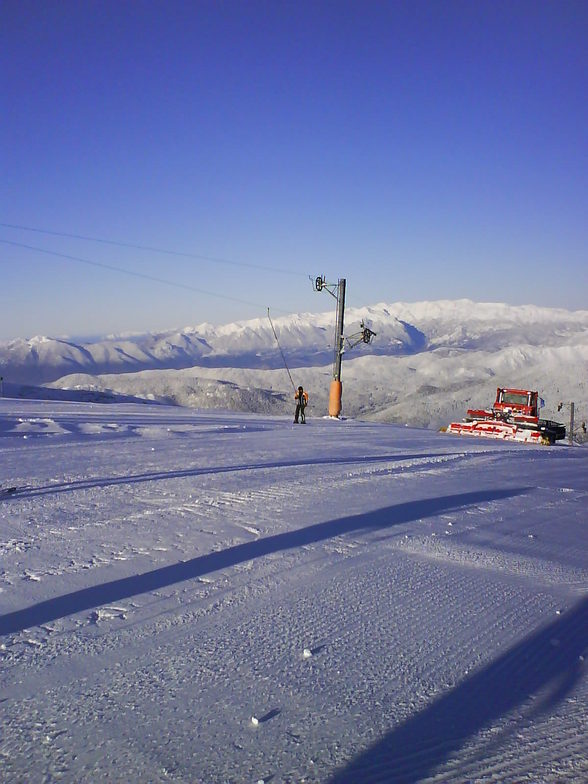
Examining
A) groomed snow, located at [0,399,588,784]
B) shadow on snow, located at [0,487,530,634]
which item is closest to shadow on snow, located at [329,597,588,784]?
groomed snow, located at [0,399,588,784]

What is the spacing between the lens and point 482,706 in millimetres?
3238

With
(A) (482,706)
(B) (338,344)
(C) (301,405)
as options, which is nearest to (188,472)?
(A) (482,706)

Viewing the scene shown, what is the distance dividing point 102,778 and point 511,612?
2.95 meters

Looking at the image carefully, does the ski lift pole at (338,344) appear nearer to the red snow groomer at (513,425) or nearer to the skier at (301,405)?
the skier at (301,405)

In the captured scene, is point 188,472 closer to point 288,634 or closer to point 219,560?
point 219,560

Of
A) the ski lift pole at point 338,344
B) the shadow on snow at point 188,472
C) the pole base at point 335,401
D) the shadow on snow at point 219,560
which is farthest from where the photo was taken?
the ski lift pole at point 338,344

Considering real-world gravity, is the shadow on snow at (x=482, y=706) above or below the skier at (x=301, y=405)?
below

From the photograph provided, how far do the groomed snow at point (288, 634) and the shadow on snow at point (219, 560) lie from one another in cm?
2

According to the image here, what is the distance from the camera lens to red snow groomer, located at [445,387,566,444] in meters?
22.0

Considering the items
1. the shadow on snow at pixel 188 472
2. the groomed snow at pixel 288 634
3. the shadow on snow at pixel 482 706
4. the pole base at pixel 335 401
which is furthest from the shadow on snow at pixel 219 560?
the pole base at pixel 335 401

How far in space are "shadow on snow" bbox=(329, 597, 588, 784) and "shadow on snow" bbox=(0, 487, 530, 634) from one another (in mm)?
2194

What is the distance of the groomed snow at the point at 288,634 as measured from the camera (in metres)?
2.81

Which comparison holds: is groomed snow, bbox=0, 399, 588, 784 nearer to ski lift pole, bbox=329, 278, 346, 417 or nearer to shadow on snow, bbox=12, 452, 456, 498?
shadow on snow, bbox=12, 452, 456, 498

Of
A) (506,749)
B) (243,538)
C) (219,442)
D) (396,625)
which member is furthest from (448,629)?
(219,442)
